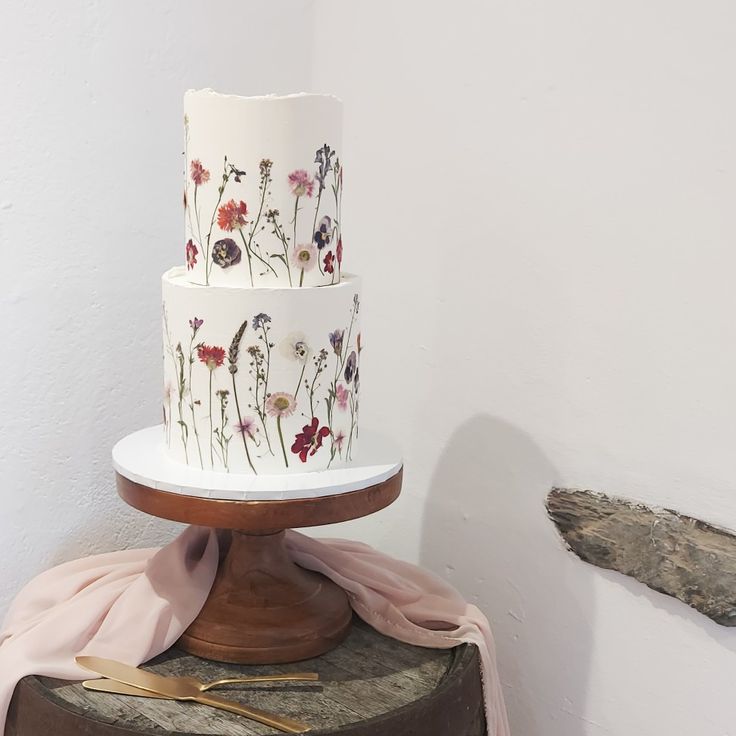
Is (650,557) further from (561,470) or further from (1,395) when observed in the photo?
(1,395)

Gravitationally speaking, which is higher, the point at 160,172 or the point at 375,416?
Answer: the point at 160,172

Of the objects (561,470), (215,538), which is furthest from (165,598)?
(561,470)

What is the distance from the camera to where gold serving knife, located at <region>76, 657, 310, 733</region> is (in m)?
0.86

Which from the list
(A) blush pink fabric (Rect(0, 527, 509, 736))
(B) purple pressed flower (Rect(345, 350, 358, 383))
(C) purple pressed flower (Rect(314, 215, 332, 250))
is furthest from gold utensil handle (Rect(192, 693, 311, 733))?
(C) purple pressed flower (Rect(314, 215, 332, 250))

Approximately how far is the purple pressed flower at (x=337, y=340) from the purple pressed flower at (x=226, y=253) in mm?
121

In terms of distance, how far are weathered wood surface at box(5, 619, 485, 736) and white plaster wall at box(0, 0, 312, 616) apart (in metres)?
0.33

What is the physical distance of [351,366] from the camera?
3.24 ft

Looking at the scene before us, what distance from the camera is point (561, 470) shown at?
1186 mm

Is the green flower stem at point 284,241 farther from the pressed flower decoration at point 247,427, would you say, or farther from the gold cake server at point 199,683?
the gold cake server at point 199,683

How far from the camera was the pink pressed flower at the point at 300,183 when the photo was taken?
3.01 feet

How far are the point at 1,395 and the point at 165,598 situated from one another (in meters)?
0.35

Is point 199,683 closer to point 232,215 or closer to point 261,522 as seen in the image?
point 261,522

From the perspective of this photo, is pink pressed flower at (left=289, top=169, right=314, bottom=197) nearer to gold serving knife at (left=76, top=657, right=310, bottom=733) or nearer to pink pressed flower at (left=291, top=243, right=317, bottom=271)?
pink pressed flower at (left=291, top=243, right=317, bottom=271)

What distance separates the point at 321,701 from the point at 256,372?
1.06 ft
